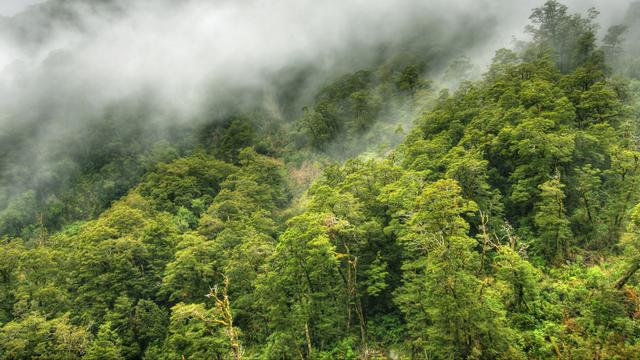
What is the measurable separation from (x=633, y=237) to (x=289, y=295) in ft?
66.1

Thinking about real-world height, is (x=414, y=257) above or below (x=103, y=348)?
above

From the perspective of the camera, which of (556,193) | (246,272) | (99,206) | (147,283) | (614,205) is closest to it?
(556,193)

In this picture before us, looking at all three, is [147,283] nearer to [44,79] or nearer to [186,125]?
[186,125]

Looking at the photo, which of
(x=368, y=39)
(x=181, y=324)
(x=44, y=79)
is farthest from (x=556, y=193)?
(x=44, y=79)

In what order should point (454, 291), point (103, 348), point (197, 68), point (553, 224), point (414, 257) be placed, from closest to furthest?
point (454, 291) < point (414, 257) < point (553, 224) < point (103, 348) < point (197, 68)

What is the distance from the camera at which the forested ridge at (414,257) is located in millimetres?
18891

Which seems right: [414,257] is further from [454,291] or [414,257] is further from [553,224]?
[553,224]

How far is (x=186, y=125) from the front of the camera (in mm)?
89188

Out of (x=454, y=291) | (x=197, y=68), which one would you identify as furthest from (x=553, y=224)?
(x=197, y=68)

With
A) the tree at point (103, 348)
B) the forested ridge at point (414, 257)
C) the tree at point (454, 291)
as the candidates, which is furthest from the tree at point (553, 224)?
the tree at point (103, 348)

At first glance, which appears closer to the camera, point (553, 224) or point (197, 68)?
point (553, 224)

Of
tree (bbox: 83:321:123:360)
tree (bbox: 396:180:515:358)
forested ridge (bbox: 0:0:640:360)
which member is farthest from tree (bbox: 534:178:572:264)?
tree (bbox: 83:321:123:360)

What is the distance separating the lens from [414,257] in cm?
2414

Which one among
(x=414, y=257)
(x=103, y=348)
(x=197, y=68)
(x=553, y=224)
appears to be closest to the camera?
(x=414, y=257)
